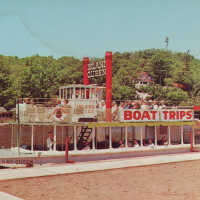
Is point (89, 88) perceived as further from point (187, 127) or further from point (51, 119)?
point (187, 127)

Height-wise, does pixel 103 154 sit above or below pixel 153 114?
below

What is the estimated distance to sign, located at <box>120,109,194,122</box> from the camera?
65.4 feet

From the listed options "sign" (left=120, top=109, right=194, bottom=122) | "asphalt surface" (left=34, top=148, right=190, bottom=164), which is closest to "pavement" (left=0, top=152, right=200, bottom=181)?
"asphalt surface" (left=34, top=148, right=190, bottom=164)

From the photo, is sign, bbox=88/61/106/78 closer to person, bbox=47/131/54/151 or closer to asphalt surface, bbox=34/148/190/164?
asphalt surface, bbox=34/148/190/164

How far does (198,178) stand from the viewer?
14.7 metres

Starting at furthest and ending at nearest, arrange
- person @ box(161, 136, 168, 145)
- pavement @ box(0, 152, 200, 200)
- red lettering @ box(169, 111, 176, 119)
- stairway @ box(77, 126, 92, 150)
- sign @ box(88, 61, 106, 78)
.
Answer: sign @ box(88, 61, 106, 78)
person @ box(161, 136, 168, 145)
red lettering @ box(169, 111, 176, 119)
stairway @ box(77, 126, 92, 150)
pavement @ box(0, 152, 200, 200)

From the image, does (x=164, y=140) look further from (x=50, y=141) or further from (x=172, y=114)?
(x=50, y=141)

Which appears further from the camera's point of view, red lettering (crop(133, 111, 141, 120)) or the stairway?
red lettering (crop(133, 111, 141, 120))

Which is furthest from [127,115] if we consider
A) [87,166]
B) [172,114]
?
[87,166]

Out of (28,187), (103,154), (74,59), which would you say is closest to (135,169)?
(103,154)

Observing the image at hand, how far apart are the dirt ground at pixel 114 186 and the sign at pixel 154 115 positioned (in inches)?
159

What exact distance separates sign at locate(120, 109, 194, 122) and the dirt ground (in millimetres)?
4035

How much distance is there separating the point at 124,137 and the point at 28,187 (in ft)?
29.6

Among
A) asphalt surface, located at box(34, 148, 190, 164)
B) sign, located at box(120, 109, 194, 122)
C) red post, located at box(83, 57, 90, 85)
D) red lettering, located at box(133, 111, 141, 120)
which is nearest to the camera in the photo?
asphalt surface, located at box(34, 148, 190, 164)
